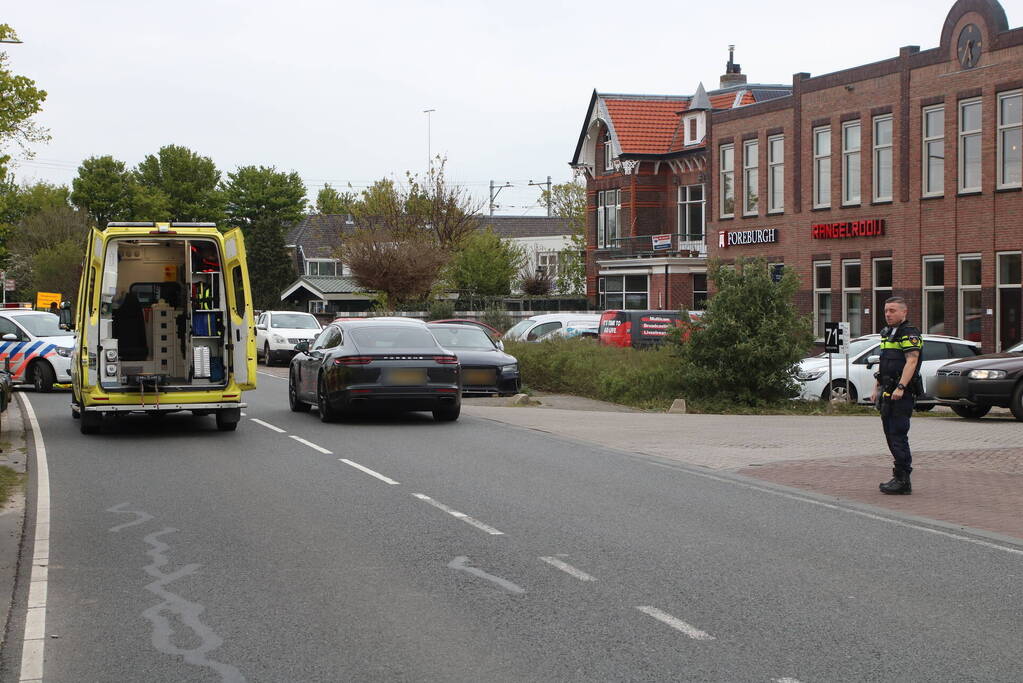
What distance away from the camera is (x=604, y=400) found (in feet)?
79.6

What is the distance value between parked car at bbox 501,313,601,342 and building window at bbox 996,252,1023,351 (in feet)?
34.3

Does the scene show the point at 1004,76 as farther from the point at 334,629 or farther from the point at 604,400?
the point at 334,629

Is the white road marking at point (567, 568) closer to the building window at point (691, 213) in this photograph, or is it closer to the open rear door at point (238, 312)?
the open rear door at point (238, 312)

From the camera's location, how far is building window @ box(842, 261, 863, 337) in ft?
126

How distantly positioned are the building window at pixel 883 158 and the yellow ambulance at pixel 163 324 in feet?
81.9

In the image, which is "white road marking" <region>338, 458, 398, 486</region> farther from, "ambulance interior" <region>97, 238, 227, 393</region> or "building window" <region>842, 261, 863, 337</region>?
"building window" <region>842, 261, 863, 337</region>

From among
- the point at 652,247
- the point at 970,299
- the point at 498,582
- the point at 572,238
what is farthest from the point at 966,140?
the point at 572,238

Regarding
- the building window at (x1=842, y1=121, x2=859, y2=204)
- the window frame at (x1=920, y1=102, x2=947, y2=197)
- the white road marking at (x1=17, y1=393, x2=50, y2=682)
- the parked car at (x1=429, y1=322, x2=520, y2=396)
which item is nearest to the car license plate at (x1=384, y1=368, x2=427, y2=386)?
the parked car at (x1=429, y1=322, x2=520, y2=396)

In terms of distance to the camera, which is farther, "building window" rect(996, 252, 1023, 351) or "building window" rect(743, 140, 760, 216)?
"building window" rect(743, 140, 760, 216)

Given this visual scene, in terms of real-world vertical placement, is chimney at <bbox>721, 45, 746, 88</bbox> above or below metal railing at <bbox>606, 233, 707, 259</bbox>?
above

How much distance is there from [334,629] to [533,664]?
122cm

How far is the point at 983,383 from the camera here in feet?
64.6

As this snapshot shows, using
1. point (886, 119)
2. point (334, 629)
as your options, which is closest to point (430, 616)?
point (334, 629)

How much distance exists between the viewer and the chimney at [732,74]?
190 feet
